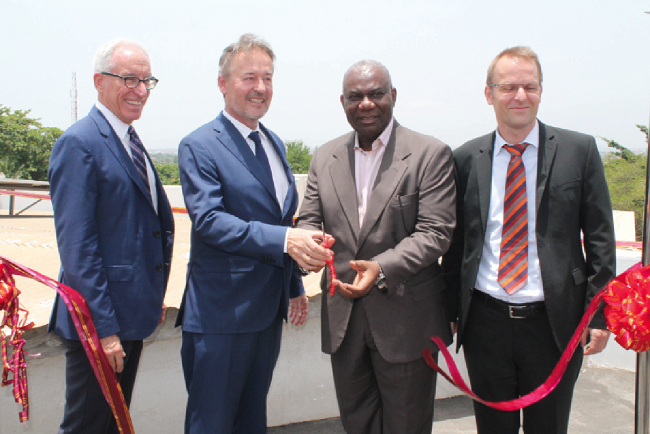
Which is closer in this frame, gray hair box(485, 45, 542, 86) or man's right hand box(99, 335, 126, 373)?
man's right hand box(99, 335, 126, 373)

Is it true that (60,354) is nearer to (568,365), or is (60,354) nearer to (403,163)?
(403,163)

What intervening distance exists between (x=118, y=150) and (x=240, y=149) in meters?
0.56

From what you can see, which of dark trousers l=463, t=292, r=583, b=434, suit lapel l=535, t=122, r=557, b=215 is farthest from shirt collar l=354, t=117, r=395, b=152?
dark trousers l=463, t=292, r=583, b=434

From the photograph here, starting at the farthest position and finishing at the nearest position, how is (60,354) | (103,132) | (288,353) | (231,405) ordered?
(288,353), (60,354), (231,405), (103,132)

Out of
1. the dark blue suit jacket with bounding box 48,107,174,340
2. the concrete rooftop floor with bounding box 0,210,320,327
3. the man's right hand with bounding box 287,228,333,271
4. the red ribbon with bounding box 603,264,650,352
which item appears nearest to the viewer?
the red ribbon with bounding box 603,264,650,352

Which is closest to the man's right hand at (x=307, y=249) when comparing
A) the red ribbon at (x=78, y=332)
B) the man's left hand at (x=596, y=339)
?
the red ribbon at (x=78, y=332)

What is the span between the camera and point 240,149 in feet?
8.07

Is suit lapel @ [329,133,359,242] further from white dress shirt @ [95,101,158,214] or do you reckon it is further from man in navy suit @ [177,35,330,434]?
white dress shirt @ [95,101,158,214]

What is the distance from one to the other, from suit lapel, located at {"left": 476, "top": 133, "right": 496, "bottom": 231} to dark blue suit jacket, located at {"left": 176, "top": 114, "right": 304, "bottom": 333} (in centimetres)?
97

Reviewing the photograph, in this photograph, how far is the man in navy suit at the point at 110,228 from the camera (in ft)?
6.98

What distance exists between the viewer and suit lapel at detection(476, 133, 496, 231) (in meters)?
2.42

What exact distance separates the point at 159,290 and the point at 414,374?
1.30m

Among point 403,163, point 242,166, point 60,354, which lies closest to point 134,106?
point 242,166

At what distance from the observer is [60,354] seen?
317cm
